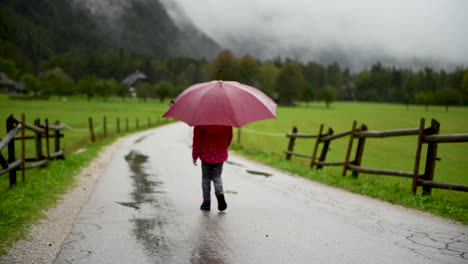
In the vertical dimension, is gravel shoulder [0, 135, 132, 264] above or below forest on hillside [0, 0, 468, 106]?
below

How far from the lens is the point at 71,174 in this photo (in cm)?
1120

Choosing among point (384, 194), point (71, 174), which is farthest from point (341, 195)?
point (71, 174)

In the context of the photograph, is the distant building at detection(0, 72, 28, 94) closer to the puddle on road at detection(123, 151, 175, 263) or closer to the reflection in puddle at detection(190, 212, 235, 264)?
the puddle on road at detection(123, 151, 175, 263)

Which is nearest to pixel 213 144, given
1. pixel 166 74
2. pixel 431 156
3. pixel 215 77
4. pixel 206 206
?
pixel 206 206

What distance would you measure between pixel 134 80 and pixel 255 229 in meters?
161

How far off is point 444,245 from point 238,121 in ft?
10.6

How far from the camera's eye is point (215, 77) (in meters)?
85.8

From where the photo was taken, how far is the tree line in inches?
3103

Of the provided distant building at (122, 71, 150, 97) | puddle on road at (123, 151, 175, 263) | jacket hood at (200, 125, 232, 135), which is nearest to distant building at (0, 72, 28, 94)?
puddle on road at (123, 151, 175, 263)

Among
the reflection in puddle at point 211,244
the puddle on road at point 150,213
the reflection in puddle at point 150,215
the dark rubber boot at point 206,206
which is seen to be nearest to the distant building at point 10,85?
the puddle on road at point 150,213

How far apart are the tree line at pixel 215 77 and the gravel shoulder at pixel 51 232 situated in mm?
19857

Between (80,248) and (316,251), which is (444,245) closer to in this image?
(316,251)

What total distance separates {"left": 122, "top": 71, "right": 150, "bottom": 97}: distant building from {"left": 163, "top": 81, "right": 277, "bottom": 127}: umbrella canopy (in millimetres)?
150266

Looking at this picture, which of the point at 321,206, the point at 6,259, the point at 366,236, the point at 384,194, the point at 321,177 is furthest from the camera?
the point at 321,177
